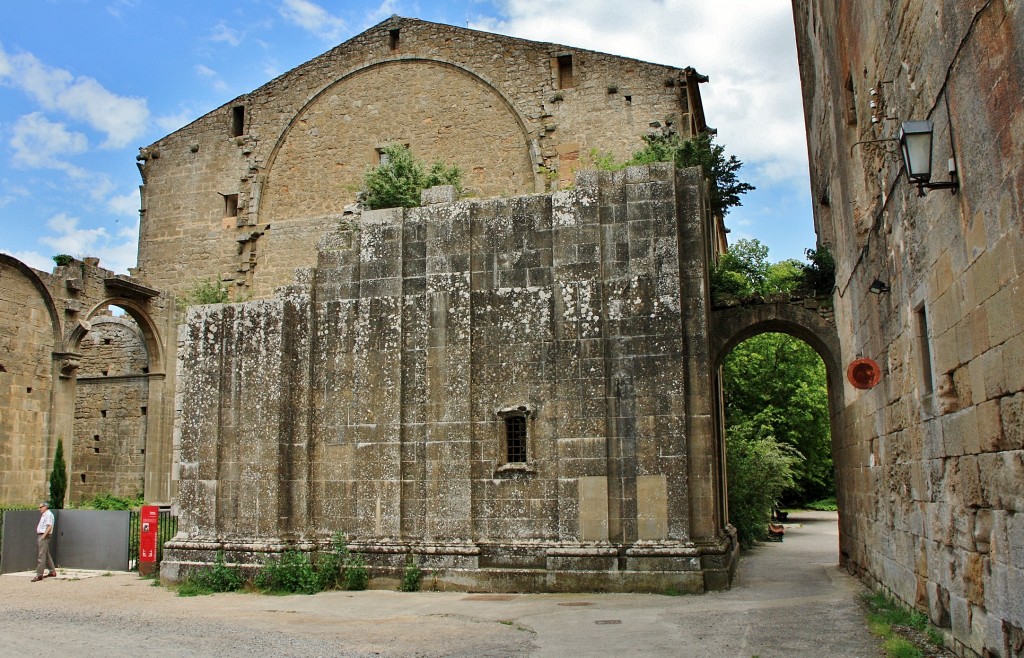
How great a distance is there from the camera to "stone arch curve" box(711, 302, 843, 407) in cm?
1441

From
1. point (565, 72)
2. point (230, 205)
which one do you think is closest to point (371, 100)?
point (230, 205)

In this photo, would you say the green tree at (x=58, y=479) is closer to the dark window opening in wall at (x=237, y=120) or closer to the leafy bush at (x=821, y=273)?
the dark window opening in wall at (x=237, y=120)

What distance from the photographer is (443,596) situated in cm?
1207

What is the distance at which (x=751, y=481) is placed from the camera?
813 inches

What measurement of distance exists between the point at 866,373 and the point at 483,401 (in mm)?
5543

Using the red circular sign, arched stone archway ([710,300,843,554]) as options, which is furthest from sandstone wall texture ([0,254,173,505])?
the red circular sign

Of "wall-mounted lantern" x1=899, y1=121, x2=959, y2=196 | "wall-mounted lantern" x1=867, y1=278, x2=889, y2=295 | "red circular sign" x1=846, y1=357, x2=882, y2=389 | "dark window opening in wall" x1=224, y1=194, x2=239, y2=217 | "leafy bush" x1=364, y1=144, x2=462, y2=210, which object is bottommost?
"red circular sign" x1=846, y1=357, x2=882, y2=389

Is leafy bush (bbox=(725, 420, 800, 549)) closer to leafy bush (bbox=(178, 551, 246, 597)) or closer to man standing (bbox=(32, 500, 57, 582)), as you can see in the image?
leafy bush (bbox=(178, 551, 246, 597))

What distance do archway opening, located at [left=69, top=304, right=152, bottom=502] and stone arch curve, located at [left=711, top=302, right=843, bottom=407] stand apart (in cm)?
1819

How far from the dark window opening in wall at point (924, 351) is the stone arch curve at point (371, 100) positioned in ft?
44.6

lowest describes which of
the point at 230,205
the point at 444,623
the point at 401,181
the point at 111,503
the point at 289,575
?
the point at 444,623

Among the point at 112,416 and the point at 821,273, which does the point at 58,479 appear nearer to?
the point at 112,416

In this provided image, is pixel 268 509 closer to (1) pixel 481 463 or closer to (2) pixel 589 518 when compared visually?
(1) pixel 481 463

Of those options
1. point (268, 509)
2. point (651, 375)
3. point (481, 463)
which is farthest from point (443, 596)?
point (651, 375)
